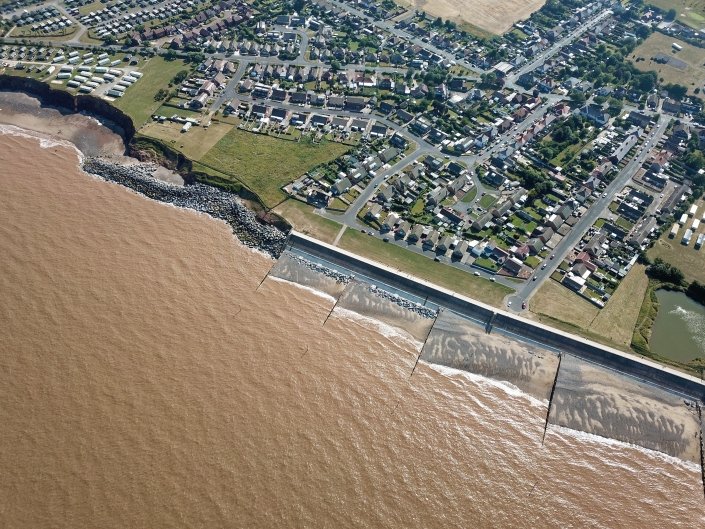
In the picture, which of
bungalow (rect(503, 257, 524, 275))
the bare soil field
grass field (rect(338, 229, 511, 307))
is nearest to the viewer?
grass field (rect(338, 229, 511, 307))

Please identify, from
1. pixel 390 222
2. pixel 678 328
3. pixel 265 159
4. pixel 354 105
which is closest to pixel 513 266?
pixel 390 222

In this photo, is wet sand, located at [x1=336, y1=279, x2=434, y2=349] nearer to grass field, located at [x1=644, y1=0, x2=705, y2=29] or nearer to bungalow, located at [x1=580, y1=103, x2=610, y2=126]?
bungalow, located at [x1=580, y1=103, x2=610, y2=126]

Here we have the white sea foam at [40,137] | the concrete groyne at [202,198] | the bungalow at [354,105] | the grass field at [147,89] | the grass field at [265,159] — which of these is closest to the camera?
the concrete groyne at [202,198]

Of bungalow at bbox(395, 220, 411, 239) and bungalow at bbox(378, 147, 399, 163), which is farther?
bungalow at bbox(378, 147, 399, 163)

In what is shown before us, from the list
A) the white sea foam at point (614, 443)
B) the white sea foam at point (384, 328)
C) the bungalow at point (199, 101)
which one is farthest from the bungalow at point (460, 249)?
the bungalow at point (199, 101)

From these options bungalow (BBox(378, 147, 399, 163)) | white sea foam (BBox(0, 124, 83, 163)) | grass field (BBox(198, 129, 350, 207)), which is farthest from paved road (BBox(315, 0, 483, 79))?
white sea foam (BBox(0, 124, 83, 163))

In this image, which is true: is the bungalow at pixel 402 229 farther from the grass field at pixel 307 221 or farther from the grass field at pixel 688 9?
the grass field at pixel 688 9

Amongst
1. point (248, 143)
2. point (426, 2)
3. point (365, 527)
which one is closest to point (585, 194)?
point (248, 143)
